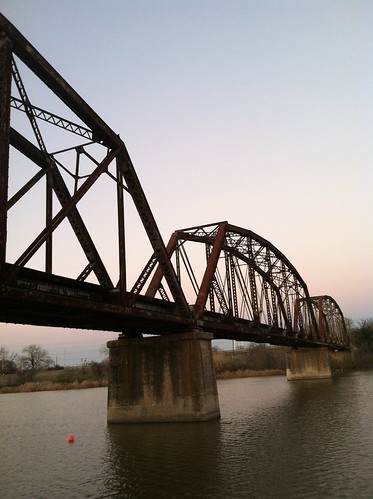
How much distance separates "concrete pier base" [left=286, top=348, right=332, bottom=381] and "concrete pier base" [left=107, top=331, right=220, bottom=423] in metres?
47.5

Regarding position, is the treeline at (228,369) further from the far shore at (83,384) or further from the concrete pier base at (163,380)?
the concrete pier base at (163,380)

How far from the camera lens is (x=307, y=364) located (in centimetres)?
7038

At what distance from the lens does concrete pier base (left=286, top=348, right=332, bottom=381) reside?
2731 inches

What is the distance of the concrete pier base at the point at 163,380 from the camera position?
24.2 m

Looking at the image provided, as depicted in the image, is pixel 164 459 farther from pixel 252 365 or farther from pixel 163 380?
pixel 252 365

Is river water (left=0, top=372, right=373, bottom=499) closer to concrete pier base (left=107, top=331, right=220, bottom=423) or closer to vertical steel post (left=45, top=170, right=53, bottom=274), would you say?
concrete pier base (left=107, top=331, right=220, bottom=423)

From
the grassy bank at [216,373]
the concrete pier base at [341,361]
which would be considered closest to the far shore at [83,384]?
the grassy bank at [216,373]

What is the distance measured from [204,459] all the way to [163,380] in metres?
9.16

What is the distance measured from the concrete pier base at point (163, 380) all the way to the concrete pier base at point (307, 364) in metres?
47.5

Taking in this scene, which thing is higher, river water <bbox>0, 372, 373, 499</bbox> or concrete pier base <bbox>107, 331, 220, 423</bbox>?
concrete pier base <bbox>107, 331, 220, 423</bbox>

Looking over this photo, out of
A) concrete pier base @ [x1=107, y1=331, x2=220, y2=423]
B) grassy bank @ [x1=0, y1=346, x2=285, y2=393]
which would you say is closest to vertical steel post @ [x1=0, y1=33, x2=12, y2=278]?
concrete pier base @ [x1=107, y1=331, x2=220, y2=423]

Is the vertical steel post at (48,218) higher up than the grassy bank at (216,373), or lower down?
higher up

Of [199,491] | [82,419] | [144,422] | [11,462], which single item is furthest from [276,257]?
[199,491]

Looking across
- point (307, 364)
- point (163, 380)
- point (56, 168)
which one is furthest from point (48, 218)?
point (307, 364)
